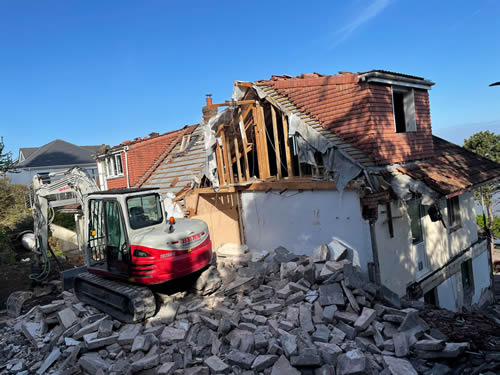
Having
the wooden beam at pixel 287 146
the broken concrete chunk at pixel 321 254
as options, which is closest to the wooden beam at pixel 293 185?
the wooden beam at pixel 287 146

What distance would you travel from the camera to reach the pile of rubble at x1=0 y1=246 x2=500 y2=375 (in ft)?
18.9

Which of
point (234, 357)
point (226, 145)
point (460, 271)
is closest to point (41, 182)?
point (226, 145)

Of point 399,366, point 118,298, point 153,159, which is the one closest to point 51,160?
point 153,159

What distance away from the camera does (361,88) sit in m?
9.53

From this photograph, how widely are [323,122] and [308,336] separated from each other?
6.26m

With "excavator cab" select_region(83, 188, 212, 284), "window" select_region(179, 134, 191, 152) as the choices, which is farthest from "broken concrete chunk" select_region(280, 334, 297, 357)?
"window" select_region(179, 134, 191, 152)

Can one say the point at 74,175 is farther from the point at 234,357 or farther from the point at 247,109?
the point at 234,357

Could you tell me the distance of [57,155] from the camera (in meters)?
38.0

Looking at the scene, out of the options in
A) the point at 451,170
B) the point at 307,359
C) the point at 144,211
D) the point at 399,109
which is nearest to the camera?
the point at 307,359

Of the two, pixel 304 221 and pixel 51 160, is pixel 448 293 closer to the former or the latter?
pixel 304 221

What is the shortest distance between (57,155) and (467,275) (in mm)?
39882

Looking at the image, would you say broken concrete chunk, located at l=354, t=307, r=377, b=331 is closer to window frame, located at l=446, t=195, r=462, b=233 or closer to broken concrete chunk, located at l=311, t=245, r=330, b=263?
broken concrete chunk, located at l=311, t=245, r=330, b=263

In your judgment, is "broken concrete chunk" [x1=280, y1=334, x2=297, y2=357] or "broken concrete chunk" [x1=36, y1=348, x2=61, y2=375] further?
"broken concrete chunk" [x1=36, y1=348, x2=61, y2=375]

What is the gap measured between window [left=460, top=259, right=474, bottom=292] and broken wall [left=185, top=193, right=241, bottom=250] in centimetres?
943
